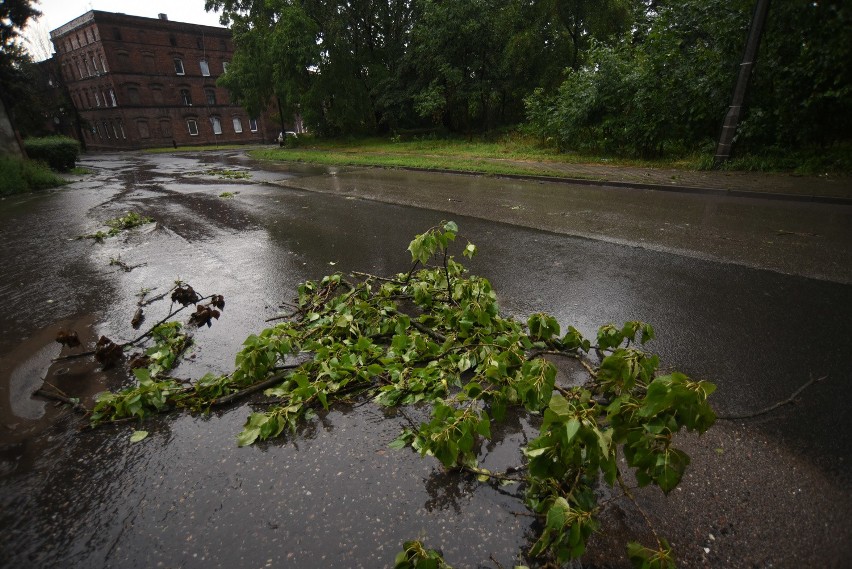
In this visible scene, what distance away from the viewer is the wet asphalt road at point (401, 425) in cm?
193

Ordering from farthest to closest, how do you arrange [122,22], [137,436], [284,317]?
1. [122,22]
2. [284,317]
3. [137,436]

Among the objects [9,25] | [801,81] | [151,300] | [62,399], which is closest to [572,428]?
[62,399]

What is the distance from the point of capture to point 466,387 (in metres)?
2.43

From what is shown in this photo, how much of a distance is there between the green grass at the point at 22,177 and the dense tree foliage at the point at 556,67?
16179 millimetres

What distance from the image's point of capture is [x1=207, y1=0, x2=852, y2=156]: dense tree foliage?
11.2 meters

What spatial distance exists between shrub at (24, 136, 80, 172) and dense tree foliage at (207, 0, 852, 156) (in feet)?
41.5

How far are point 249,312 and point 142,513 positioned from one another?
2527 mm

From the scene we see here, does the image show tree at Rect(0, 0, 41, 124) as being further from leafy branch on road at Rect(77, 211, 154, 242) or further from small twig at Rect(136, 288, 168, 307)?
small twig at Rect(136, 288, 168, 307)

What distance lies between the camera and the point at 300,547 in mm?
1909

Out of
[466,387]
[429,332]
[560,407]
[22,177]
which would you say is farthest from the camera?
[22,177]

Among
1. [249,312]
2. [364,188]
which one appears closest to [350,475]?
[249,312]

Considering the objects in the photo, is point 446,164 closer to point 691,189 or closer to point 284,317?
point 691,189

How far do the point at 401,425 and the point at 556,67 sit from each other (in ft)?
90.6

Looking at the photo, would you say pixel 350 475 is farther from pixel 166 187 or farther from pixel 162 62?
pixel 162 62
